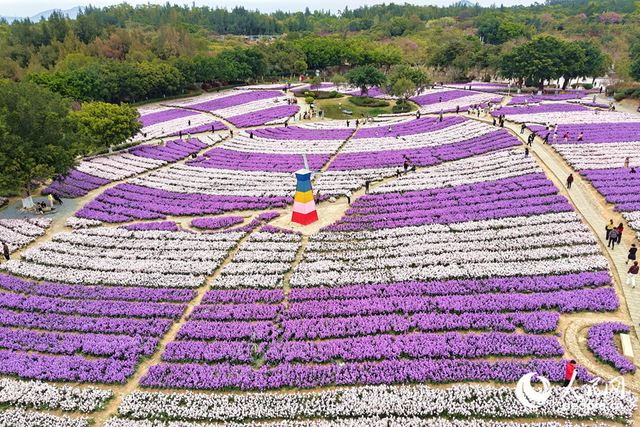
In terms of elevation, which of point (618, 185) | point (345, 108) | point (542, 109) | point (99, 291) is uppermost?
point (345, 108)

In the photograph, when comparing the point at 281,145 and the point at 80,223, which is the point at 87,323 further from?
the point at 281,145

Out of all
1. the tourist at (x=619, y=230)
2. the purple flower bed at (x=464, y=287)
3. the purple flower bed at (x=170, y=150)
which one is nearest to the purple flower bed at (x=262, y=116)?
the purple flower bed at (x=170, y=150)

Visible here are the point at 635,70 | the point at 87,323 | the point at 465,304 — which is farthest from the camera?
the point at 635,70

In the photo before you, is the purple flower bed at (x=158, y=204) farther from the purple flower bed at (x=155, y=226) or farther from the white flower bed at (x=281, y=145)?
the white flower bed at (x=281, y=145)

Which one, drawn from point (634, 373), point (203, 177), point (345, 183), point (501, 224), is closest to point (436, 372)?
point (634, 373)

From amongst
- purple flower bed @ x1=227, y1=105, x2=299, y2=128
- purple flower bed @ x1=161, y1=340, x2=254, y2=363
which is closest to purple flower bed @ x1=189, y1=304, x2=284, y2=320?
purple flower bed @ x1=161, y1=340, x2=254, y2=363

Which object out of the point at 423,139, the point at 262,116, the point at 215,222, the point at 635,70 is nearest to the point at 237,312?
the point at 215,222

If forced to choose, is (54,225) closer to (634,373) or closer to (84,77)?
(634,373)
